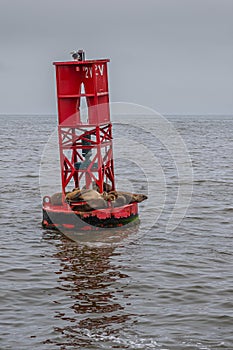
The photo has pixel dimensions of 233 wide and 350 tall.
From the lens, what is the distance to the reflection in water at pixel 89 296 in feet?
50.9

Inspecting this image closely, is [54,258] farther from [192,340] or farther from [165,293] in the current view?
[192,340]

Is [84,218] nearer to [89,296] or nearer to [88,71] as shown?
[88,71]

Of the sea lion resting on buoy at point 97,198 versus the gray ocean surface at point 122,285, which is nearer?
the gray ocean surface at point 122,285

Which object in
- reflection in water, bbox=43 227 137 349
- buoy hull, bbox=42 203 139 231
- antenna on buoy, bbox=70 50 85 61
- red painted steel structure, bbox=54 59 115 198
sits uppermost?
antenna on buoy, bbox=70 50 85 61

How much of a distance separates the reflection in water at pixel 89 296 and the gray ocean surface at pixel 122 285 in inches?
1.0

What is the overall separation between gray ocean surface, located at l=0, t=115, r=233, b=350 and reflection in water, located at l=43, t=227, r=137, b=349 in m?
0.03

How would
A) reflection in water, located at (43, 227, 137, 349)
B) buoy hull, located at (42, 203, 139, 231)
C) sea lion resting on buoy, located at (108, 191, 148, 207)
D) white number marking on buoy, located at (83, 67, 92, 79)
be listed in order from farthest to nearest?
sea lion resting on buoy, located at (108, 191, 148, 207) < white number marking on buoy, located at (83, 67, 92, 79) < buoy hull, located at (42, 203, 139, 231) < reflection in water, located at (43, 227, 137, 349)

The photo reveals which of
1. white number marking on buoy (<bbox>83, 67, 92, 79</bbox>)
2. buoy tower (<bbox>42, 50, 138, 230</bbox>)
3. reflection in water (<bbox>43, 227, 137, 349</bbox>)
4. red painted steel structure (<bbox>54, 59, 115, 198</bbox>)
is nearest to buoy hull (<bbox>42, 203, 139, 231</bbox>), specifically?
buoy tower (<bbox>42, 50, 138, 230</bbox>)

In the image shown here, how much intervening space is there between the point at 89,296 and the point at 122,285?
1.45m

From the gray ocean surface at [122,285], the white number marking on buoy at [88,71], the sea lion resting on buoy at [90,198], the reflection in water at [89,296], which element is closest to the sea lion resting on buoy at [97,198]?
the sea lion resting on buoy at [90,198]

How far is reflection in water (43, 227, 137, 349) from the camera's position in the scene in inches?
611

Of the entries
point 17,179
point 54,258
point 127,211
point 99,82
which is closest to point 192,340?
point 54,258

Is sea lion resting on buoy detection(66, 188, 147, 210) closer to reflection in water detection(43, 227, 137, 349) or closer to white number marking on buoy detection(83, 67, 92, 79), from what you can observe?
reflection in water detection(43, 227, 137, 349)

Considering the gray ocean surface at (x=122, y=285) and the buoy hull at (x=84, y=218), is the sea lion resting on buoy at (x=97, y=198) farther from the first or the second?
the gray ocean surface at (x=122, y=285)
